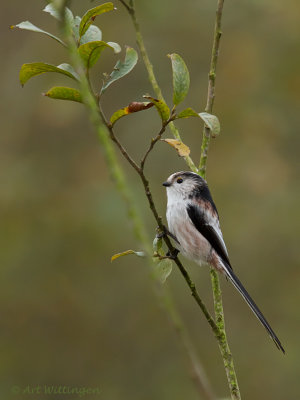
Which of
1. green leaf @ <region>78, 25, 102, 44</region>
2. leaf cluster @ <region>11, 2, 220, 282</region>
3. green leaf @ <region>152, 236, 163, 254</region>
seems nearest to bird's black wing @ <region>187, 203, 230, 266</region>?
green leaf @ <region>152, 236, 163, 254</region>

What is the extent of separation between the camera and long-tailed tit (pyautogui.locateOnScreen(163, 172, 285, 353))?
310cm

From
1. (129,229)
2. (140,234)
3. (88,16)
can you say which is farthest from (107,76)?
(129,229)

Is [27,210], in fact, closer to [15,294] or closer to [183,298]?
[15,294]

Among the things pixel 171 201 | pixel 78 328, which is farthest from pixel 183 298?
pixel 171 201

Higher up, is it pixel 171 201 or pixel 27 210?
pixel 171 201

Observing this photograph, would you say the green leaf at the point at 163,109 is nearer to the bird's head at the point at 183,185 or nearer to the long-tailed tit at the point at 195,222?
the long-tailed tit at the point at 195,222

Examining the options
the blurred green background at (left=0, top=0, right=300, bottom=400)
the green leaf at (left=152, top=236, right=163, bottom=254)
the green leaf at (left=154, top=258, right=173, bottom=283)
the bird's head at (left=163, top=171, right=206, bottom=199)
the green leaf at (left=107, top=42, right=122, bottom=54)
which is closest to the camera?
the green leaf at (left=107, top=42, right=122, bottom=54)

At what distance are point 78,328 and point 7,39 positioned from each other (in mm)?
3855

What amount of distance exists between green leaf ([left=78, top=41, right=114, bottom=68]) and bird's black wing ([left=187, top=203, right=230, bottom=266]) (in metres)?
1.66

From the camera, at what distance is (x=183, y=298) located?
6.27m

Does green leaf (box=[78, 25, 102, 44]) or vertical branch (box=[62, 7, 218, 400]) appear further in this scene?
green leaf (box=[78, 25, 102, 44])

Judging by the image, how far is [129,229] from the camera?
18.6 feet

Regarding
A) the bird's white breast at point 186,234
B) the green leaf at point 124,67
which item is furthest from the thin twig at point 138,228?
the bird's white breast at point 186,234

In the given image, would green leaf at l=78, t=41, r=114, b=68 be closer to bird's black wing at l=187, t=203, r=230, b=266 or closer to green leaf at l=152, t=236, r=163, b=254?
green leaf at l=152, t=236, r=163, b=254
